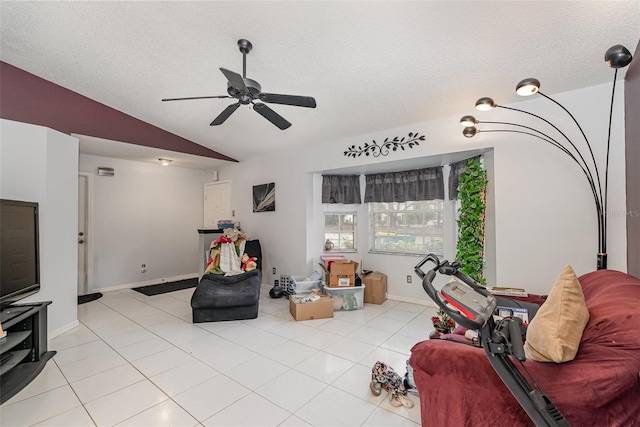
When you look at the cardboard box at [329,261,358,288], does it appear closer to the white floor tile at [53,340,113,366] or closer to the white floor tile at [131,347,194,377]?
the white floor tile at [131,347,194,377]

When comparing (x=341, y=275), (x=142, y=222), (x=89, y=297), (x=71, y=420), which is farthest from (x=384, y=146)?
(x=89, y=297)

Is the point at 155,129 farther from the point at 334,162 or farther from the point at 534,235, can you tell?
the point at 534,235

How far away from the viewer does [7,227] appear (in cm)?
220

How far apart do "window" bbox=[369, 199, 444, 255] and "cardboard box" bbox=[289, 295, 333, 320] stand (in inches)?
56.7

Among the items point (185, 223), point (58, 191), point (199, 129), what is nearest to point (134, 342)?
point (58, 191)

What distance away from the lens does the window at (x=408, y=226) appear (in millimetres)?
4039

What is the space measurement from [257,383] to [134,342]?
160 cm

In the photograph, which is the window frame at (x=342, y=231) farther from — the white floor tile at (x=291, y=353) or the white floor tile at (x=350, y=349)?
the white floor tile at (x=291, y=353)

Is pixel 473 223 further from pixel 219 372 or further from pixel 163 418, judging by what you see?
pixel 163 418

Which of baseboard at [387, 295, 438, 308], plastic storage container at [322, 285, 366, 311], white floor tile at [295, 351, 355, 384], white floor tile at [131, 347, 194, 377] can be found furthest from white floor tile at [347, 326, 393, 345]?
white floor tile at [131, 347, 194, 377]

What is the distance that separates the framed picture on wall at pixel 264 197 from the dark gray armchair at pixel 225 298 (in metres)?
1.63

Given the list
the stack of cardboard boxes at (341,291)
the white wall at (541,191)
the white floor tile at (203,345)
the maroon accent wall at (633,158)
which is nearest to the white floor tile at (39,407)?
the white floor tile at (203,345)

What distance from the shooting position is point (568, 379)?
1.01 m

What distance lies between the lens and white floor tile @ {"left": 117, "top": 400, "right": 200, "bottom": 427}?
1701 mm
